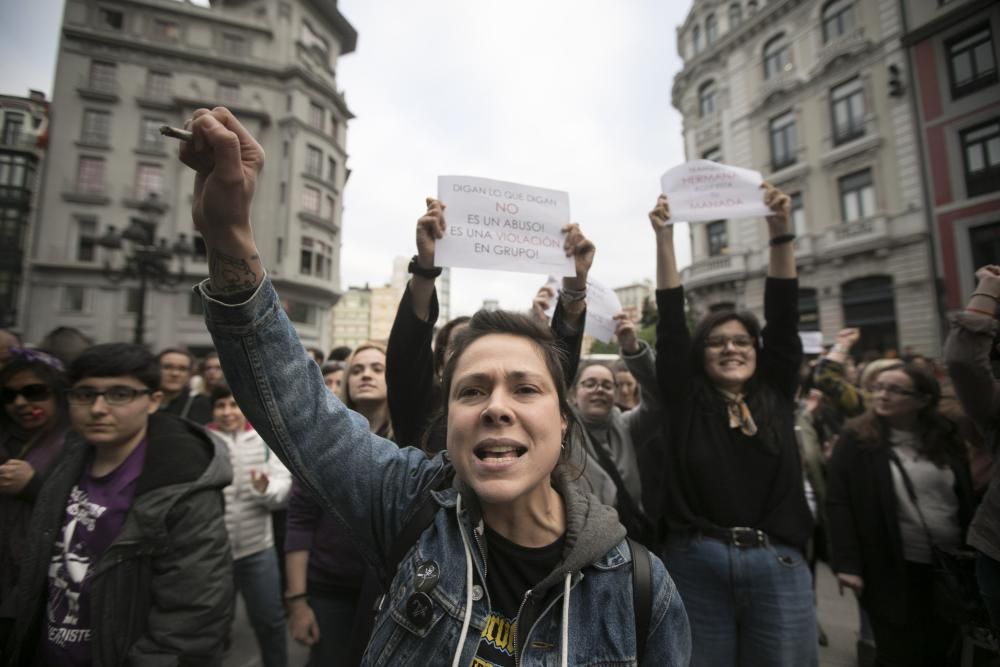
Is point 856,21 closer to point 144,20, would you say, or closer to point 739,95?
point 739,95

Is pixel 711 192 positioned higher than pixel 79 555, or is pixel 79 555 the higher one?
pixel 711 192

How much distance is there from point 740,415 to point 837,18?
22.6m

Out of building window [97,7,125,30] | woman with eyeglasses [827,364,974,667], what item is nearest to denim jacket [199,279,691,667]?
woman with eyeglasses [827,364,974,667]

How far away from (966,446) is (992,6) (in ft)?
49.7

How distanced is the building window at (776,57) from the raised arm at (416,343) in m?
23.2

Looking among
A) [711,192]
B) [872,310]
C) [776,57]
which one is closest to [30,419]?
[711,192]

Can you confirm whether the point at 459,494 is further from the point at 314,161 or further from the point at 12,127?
the point at 314,161

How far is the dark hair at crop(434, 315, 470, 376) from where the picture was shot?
98.8 inches

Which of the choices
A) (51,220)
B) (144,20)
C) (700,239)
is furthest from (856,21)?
(51,220)

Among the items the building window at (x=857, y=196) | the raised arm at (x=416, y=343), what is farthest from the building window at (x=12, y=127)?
the building window at (x=857, y=196)

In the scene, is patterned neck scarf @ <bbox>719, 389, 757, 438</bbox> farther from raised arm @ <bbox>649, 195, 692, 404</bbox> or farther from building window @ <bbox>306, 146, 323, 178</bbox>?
building window @ <bbox>306, 146, 323, 178</bbox>

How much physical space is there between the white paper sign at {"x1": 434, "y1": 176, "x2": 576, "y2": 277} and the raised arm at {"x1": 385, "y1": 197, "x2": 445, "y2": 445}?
92 mm

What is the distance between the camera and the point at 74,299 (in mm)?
23359

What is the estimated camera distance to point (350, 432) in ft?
3.98
